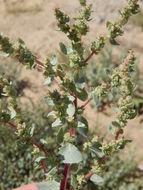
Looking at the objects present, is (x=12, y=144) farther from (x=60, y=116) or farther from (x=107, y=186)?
(x=60, y=116)

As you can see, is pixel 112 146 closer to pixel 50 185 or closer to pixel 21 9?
pixel 50 185

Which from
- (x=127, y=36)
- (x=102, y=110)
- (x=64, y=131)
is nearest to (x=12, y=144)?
(x=102, y=110)

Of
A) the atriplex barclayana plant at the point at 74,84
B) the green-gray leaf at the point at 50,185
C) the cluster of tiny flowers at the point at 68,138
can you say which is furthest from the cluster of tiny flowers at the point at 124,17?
the green-gray leaf at the point at 50,185

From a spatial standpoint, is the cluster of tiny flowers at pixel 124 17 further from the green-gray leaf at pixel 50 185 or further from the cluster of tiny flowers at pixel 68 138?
the green-gray leaf at pixel 50 185

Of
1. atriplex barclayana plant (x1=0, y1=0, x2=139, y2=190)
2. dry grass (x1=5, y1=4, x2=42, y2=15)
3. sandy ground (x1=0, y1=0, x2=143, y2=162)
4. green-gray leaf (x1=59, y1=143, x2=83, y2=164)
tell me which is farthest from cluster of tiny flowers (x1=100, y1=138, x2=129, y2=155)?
dry grass (x1=5, y1=4, x2=42, y2=15)

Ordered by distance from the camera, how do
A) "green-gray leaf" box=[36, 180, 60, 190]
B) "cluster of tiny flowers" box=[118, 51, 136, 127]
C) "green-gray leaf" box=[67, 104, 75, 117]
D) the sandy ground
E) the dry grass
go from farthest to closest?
the dry grass < the sandy ground < "green-gray leaf" box=[36, 180, 60, 190] < "green-gray leaf" box=[67, 104, 75, 117] < "cluster of tiny flowers" box=[118, 51, 136, 127]

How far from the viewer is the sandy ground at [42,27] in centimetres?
489

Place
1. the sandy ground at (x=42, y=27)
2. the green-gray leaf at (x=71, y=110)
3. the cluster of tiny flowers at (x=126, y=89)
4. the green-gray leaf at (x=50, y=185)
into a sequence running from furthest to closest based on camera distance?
the sandy ground at (x=42, y=27) < the green-gray leaf at (x=50, y=185) < the green-gray leaf at (x=71, y=110) < the cluster of tiny flowers at (x=126, y=89)

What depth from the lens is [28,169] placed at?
3.34 metres

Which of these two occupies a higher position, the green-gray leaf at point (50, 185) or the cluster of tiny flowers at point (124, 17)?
the cluster of tiny flowers at point (124, 17)

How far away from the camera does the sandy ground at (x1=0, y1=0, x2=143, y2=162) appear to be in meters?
4.89

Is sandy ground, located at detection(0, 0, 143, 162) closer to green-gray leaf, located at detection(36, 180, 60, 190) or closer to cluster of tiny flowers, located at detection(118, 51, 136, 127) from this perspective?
green-gray leaf, located at detection(36, 180, 60, 190)

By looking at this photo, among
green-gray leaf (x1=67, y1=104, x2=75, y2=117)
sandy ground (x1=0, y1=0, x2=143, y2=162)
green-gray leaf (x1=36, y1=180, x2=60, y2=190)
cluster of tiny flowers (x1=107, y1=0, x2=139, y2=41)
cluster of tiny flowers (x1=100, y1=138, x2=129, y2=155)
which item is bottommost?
green-gray leaf (x1=36, y1=180, x2=60, y2=190)

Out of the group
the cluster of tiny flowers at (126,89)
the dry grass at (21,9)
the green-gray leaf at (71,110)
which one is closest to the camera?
the cluster of tiny flowers at (126,89)
